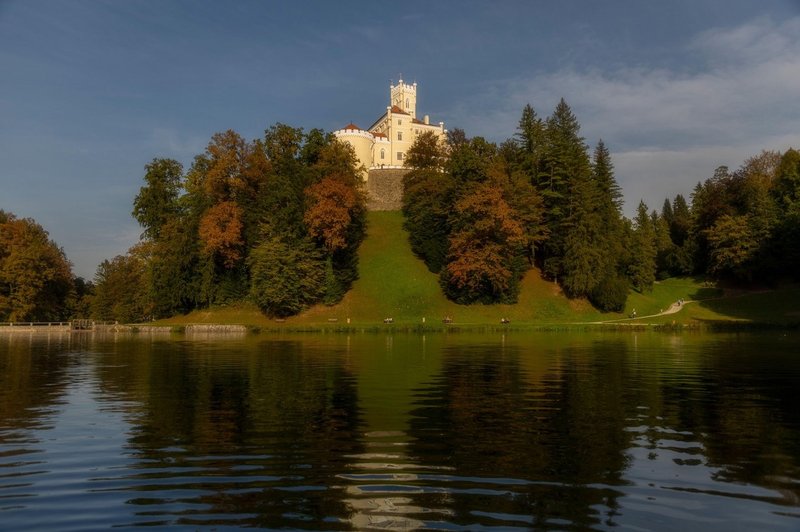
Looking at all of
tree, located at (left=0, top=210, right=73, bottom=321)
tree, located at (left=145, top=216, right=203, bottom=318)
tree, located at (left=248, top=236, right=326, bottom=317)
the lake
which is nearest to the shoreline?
tree, located at (left=248, top=236, right=326, bottom=317)

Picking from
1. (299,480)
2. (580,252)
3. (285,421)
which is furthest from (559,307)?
(299,480)

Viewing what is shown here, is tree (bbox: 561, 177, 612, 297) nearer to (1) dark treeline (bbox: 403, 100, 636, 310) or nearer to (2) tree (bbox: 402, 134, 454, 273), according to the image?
(1) dark treeline (bbox: 403, 100, 636, 310)

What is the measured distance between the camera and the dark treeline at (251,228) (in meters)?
64.3

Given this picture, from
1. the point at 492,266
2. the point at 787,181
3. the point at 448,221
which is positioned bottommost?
the point at 492,266

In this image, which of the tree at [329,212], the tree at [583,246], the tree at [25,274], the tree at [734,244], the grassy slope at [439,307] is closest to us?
the grassy slope at [439,307]

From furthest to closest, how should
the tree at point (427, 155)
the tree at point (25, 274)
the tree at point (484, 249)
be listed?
the tree at point (427, 155) < the tree at point (25, 274) < the tree at point (484, 249)

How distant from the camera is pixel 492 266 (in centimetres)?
6322

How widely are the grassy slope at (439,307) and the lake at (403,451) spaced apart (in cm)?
3968

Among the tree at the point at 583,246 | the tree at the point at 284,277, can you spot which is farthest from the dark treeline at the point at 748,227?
the tree at the point at 284,277

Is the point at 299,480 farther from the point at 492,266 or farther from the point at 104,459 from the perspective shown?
the point at 492,266

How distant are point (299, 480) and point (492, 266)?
5593 cm

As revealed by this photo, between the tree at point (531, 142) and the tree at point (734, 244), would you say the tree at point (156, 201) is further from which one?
the tree at point (734, 244)

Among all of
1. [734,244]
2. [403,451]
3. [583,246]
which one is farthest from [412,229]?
[403,451]

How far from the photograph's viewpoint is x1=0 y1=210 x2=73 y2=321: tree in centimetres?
7406
